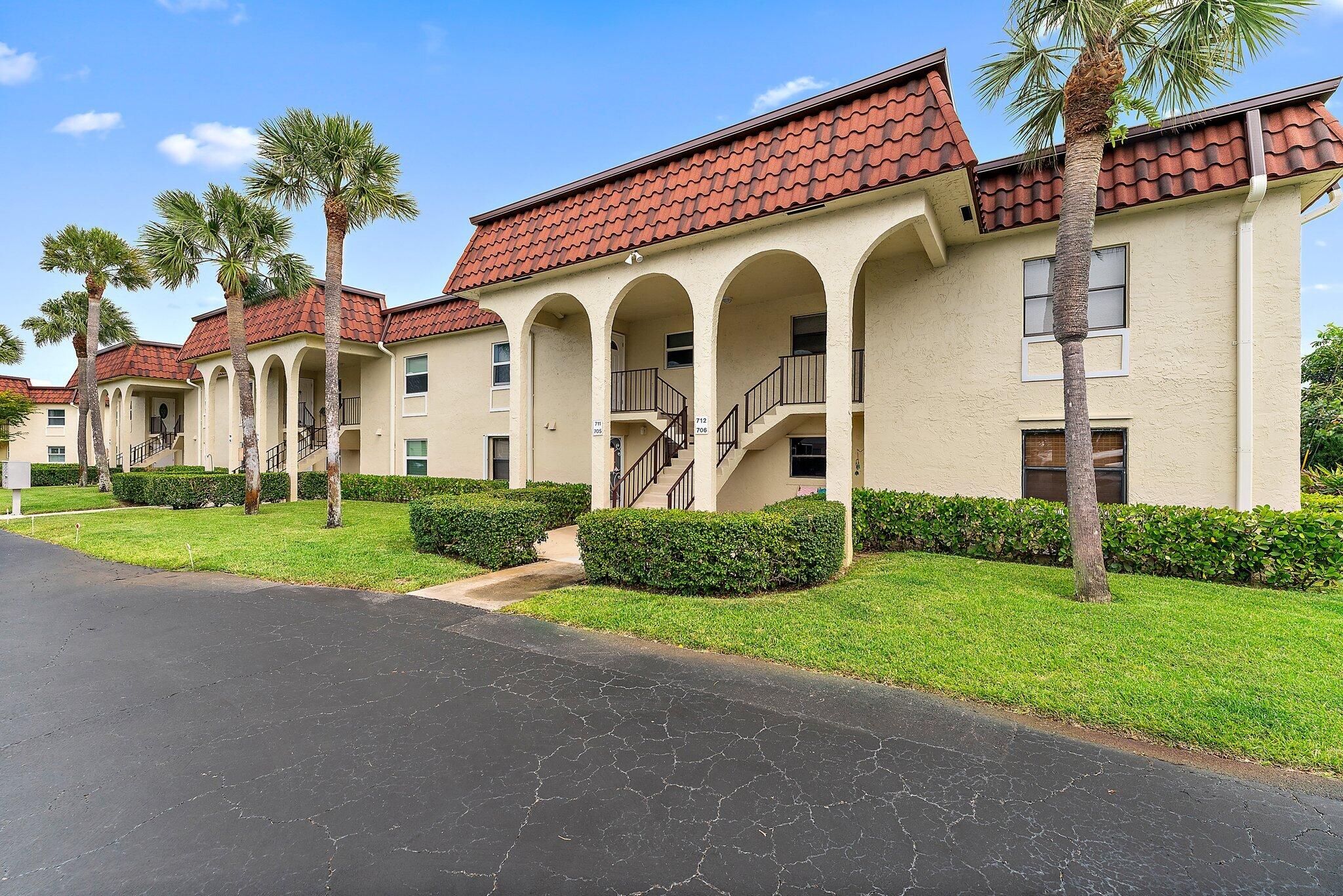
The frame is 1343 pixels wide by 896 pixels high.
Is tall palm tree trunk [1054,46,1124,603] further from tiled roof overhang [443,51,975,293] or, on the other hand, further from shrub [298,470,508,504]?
shrub [298,470,508,504]

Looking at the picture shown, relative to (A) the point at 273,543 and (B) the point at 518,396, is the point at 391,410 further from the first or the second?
(B) the point at 518,396

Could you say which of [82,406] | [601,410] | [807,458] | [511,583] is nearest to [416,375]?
[601,410]

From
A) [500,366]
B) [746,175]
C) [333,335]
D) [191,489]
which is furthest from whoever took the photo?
[191,489]

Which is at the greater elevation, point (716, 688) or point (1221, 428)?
point (1221, 428)

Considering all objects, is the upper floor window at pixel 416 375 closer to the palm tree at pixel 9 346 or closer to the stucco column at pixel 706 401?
the stucco column at pixel 706 401

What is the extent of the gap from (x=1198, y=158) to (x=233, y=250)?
20.9 meters

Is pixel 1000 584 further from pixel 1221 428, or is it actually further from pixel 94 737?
pixel 94 737

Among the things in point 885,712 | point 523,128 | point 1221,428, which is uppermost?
point 523,128

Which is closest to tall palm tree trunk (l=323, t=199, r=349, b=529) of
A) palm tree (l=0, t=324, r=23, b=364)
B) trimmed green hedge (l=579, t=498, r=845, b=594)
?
trimmed green hedge (l=579, t=498, r=845, b=594)

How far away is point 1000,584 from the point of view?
7191mm

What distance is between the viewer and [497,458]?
1712 centimetres

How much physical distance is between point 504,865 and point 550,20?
1497 cm

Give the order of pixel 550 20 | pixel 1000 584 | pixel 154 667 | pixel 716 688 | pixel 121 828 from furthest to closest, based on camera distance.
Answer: pixel 550 20
pixel 1000 584
pixel 154 667
pixel 716 688
pixel 121 828

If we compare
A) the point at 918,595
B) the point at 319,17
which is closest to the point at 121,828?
the point at 918,595
